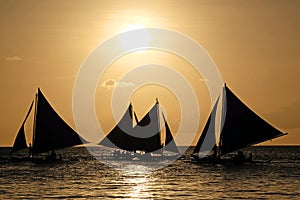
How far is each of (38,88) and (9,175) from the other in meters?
16.6

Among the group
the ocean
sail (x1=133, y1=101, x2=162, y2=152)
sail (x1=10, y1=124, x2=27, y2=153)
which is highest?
sail (x1=133, y1=101, x2=162, y2=152)

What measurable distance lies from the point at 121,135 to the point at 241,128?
26.3m

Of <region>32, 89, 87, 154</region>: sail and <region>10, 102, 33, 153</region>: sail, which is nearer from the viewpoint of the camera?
<region>10, 102, 33, 153</region>: sail

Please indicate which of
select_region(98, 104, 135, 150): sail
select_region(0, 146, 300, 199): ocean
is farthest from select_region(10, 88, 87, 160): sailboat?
select_region(98, 104, 135, 150): sail

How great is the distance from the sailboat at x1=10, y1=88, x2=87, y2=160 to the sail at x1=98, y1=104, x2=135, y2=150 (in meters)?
14.9

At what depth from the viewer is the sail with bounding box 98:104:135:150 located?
107 metres

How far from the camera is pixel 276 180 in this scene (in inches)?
2852

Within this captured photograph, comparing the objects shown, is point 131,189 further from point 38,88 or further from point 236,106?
point 38,88

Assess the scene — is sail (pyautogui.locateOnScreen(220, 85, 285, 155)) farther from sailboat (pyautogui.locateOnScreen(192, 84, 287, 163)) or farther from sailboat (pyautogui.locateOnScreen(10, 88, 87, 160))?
sailboat (pyautogui.locateOnScreen(10, 88, 87, 160))

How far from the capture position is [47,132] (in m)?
92.8

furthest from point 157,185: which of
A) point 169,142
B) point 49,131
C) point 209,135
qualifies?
point 169,142

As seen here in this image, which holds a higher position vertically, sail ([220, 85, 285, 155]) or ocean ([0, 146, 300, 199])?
sail ([220, 85, 285, 155])

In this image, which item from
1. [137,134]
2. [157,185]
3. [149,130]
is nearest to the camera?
[157,185]

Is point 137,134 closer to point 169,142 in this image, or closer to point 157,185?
point 169,142
